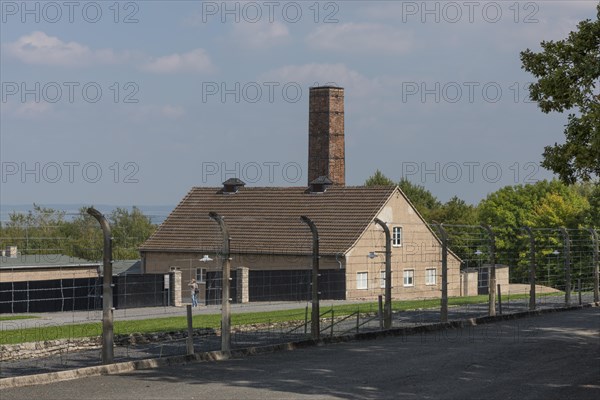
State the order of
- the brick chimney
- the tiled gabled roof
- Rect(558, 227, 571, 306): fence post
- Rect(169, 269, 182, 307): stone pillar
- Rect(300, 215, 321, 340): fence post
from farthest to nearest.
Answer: the brick chimney
the tiled gabled roof
Rect(169, 269, 182, 307): stone pillar
Rect(558, 227, 571, 306): fence post
Rect(300, 215, 321, 340): fence post

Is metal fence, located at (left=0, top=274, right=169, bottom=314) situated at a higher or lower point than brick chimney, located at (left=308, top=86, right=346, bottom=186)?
lower

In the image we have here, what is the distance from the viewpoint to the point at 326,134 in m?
77.6

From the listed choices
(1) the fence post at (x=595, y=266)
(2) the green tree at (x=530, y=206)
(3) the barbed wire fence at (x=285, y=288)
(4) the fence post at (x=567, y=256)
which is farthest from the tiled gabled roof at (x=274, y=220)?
(2) the green tree at (x=530, y=206)

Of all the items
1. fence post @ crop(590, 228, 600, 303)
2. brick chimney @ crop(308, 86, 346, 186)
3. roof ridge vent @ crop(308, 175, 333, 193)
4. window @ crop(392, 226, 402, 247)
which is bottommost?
fence post @ crop(590, 228, 600, 303)

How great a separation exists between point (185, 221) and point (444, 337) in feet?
160

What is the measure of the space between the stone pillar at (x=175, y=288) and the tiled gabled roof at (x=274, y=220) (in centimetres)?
870

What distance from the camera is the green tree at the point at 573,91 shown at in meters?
18.2

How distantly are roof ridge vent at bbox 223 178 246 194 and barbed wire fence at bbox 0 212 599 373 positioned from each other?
414 cm

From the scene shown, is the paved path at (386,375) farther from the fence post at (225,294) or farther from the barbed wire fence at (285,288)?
the barbed wire fence at (285,288)

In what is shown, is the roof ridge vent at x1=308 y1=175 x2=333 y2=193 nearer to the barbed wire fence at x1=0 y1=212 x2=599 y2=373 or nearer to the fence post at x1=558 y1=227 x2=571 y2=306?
the barbed wire fence at x1=0 y1=212 x2=599 y2=373

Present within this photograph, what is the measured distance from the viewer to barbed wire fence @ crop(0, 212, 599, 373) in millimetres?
22109

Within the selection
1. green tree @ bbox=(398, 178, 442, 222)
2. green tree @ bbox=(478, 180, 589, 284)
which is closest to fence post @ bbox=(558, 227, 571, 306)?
green tree @ bbox=(478, 180, 589, 284)

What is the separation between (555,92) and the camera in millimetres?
18859

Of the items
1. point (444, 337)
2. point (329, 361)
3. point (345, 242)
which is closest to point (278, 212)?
point (345, 242)
